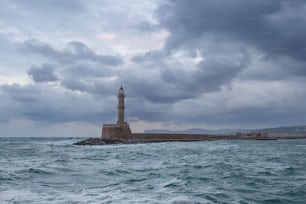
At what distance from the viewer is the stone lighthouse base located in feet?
229

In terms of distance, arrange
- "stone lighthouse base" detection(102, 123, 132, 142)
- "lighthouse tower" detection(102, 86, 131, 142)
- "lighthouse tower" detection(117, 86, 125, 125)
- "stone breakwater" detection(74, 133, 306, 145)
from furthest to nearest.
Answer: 1. "stone lighthouse base" detection(102, 123, 132, 142)
2. "lighthouse tower" detection(102, 86, 131, 142)
3. "lighthouse tower" detection(117, 86, 125, 125)
4. "stone breakwater" detection(74, 133, 306, 145)

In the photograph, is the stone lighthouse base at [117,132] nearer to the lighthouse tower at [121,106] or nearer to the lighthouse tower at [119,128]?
the lighthouse tower at [119,128]

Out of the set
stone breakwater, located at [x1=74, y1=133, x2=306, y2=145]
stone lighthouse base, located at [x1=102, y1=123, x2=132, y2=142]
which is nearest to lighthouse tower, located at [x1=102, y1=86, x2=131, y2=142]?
stone lighthouse base, located at [x1=102, y1=123, x2=132, y2=142]

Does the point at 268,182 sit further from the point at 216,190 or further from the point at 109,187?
the point at 109,187

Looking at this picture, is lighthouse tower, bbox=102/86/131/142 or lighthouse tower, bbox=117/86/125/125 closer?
lighthouse tower, bbox=117/86/125/125

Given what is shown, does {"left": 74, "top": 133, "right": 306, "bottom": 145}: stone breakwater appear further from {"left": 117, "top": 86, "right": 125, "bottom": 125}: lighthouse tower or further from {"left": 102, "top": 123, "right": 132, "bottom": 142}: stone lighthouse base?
{"left": 117, "top": 86, "right": 125, "bottom": 125}: lighthouse tower

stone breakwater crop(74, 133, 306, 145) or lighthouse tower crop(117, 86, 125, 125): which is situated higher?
lighthouse tower crop(117, 86, 125, 125)

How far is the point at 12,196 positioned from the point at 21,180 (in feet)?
12.3

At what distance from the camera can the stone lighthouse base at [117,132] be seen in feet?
229

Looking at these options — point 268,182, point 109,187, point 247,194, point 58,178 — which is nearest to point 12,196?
point 109,187

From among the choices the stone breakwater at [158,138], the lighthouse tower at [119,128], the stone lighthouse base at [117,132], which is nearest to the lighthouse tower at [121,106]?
the lighthouse tower at [119,128]

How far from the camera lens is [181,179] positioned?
49.9 ft

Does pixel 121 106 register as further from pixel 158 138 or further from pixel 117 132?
pixel 158 138

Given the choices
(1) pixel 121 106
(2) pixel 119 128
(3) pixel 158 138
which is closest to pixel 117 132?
(2) pixel 119 128
